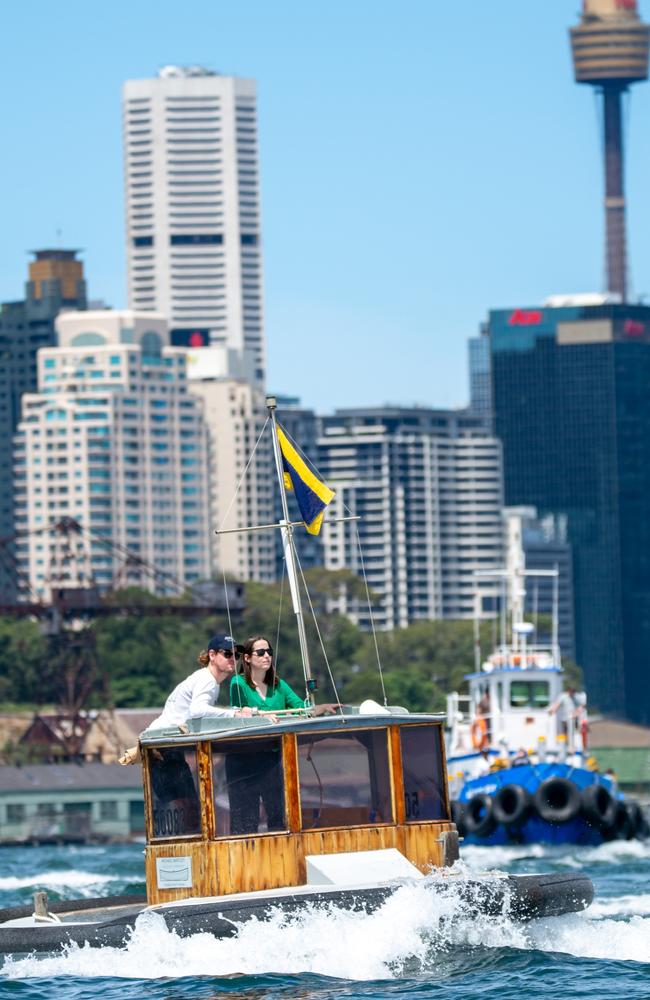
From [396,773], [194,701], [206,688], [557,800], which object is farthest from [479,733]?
[206,688]

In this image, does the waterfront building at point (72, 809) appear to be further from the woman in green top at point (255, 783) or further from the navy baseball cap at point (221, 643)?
the navy baseball cap at point (221, 643)

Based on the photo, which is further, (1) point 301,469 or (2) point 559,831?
(2) point 559,831

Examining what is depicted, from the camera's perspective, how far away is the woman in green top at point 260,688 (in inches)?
1082

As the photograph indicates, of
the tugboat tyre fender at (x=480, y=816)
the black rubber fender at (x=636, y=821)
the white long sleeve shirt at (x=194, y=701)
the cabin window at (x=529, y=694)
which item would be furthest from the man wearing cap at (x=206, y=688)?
the cabin window at (x=529, y=694)

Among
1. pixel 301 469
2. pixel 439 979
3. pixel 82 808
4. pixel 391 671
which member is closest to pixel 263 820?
pixel 439 979

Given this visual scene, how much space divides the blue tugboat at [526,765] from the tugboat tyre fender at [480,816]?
0.02 m

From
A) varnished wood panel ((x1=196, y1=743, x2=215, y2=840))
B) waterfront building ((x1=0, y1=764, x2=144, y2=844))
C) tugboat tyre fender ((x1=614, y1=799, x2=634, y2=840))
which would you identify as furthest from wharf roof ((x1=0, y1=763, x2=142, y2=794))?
varnished wood panel ((x1=196, y1=743, x2=215, y2=840))

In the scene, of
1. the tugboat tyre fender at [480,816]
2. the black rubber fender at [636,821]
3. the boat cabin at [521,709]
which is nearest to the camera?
the tugboat tyre fender at [480,816]

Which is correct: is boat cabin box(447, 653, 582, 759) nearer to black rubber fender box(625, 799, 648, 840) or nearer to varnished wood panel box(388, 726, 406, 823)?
black rubber fender box(625, 799, 648, 840)

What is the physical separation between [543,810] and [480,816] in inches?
71.4

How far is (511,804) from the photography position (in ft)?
201

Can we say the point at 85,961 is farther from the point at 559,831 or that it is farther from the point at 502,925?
the point at 559,831

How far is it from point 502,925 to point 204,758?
3662mm

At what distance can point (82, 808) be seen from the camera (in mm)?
109875
